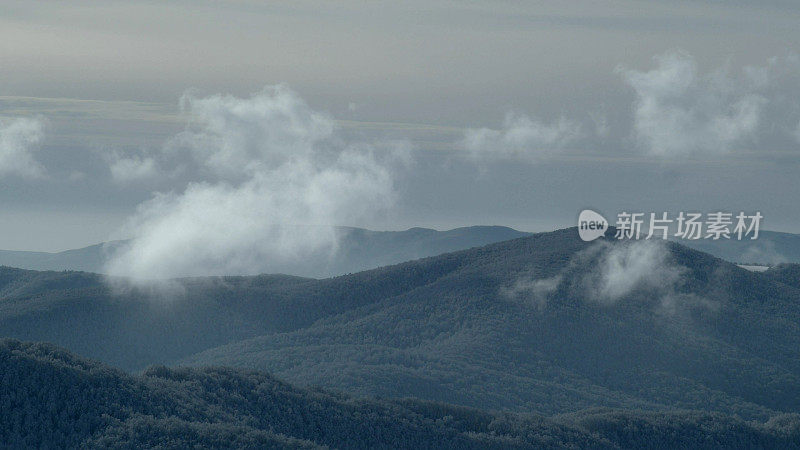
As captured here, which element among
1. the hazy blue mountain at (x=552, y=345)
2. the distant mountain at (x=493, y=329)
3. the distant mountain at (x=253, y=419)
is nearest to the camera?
the distant mountain at (x=253, y=419)

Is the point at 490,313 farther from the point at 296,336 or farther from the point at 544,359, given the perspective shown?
the point at 296,336

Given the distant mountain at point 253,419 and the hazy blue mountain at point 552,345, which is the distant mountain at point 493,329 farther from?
the distant mountain at point 253,419

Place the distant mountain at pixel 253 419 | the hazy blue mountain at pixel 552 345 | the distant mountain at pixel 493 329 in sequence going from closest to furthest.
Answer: the distant mountain at pixel 253 419 < the hazy blue mountain at pixel 552 345 < the distant mountain at pixel 493 329

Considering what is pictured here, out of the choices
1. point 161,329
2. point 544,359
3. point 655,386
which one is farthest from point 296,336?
point 655,386

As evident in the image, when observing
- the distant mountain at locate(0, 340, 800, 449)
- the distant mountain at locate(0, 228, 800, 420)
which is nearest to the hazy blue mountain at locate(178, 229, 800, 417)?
the distant mountain at locate(0, 228, 800, 420)

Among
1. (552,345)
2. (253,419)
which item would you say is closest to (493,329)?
(552,345)

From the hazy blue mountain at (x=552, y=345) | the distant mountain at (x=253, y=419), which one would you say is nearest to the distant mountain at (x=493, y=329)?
the hazy blue mountain at (x=552, y=345)
